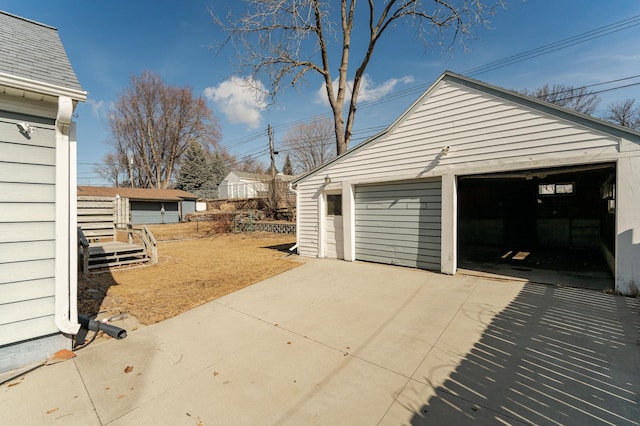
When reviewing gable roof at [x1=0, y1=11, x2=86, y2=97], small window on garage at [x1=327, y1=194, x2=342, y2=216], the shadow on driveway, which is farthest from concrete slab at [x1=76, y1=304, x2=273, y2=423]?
small window on garage at [x1=327, y1=194, x2=342, y2=216]

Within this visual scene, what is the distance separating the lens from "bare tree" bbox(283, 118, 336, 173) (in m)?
32.6

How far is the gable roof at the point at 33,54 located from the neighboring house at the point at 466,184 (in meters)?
5.98

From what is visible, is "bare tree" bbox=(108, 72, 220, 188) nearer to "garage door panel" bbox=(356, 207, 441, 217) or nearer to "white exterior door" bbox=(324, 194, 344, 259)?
"white exterior door" bbox=(324, 194, 344, 259)

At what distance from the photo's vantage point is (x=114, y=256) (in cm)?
758

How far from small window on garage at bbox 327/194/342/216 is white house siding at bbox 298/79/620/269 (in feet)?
2.44

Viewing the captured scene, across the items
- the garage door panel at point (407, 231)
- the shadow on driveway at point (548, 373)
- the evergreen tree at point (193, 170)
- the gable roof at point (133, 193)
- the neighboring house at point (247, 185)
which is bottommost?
the shadow on driveway at point (548, 373)

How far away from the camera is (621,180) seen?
168 inches

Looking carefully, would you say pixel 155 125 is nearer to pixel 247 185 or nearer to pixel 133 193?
pixel 133 193

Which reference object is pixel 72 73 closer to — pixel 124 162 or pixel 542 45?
pixel 542 45

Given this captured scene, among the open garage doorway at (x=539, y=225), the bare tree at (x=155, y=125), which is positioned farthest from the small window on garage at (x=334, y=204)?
the bare tree at (x=155, y=125)

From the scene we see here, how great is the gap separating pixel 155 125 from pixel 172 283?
33.9m

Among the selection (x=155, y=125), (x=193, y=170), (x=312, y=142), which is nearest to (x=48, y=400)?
(x=312, y=142)

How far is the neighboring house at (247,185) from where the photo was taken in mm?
20841

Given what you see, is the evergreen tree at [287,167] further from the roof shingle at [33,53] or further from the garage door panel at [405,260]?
the roof shingle at [33,53]
